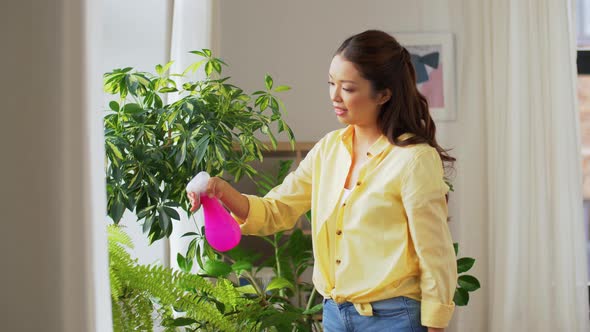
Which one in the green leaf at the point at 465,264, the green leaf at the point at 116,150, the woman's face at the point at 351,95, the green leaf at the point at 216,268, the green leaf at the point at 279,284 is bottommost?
the green leaf at the point at 279,284

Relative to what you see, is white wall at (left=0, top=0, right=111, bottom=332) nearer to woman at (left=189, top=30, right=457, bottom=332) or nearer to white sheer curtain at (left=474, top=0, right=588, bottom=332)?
woman at (left=189, top=30, right=457, bottom=332)

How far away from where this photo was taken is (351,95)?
5.86 feet

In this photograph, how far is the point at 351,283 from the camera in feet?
5.70

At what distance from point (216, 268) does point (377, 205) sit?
1252mm

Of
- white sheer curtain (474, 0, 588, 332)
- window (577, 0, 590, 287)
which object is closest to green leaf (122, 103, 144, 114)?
white sheer curtain (474, 0, 588, 332)

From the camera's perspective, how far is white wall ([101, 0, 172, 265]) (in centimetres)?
307

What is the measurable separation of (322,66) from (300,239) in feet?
5.32

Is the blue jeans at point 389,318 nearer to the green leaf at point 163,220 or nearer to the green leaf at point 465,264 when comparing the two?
the green leaf at point 163,220

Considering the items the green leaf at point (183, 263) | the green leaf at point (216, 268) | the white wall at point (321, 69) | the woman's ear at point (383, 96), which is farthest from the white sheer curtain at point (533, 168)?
the woman's ear at point (383, 96)

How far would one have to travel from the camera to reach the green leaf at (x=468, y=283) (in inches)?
118

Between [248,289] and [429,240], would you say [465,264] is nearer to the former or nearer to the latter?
[248,289]

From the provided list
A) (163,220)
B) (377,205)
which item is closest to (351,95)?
(377,205)

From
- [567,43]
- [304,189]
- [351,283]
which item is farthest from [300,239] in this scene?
[567,43]

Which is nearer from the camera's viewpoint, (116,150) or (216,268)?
(116,150)
